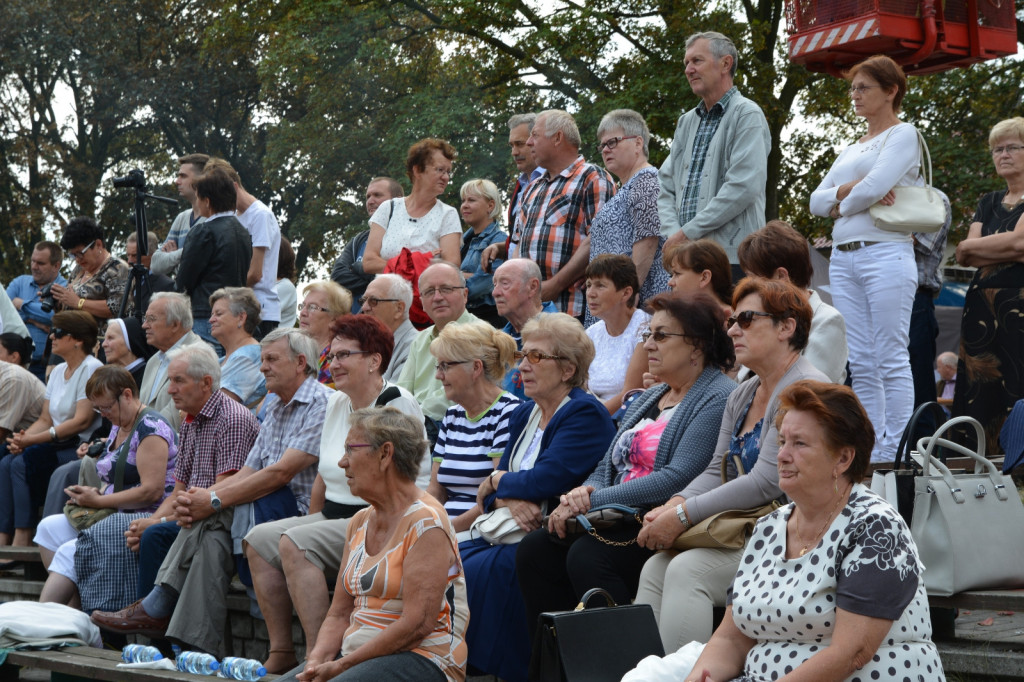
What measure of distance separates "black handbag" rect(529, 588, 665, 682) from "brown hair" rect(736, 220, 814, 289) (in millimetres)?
1637

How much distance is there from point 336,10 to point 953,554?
1581 centimetres

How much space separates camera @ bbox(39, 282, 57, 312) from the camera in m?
9.91

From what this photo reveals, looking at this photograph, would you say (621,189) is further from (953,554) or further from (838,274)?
(953,554)

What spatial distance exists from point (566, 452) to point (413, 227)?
11.6ft

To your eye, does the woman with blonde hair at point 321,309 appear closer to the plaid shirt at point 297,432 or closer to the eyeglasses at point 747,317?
the plaid shirt at point 297,432

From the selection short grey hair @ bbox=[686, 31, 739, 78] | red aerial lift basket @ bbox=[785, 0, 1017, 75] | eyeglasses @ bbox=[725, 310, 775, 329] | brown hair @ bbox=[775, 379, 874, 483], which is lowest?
brown hair @ bbox=[775, 379, 874, 483]

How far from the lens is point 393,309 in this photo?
685 cm

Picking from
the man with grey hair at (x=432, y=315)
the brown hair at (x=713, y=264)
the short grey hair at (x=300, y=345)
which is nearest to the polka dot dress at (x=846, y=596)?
the brown hair at (x=713, y=264)

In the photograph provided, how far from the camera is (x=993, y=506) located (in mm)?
3980

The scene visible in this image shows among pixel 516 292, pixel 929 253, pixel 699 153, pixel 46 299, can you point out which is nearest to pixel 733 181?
pixel 699 153

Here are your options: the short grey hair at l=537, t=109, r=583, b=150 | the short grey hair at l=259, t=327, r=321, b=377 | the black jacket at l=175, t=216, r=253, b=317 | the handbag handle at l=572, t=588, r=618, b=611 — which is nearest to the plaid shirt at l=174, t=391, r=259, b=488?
the short grey hair at l=259, t=327, r=321, b=377

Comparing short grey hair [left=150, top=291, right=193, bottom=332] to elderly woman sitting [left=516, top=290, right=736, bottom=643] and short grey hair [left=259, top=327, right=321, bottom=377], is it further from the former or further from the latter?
elderly woman sitting [left=516, top=290, right=736, bottom=643]

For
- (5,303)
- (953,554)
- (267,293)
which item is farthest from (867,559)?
(5,303)

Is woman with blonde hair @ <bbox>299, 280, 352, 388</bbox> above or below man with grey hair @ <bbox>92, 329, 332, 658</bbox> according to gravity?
above
